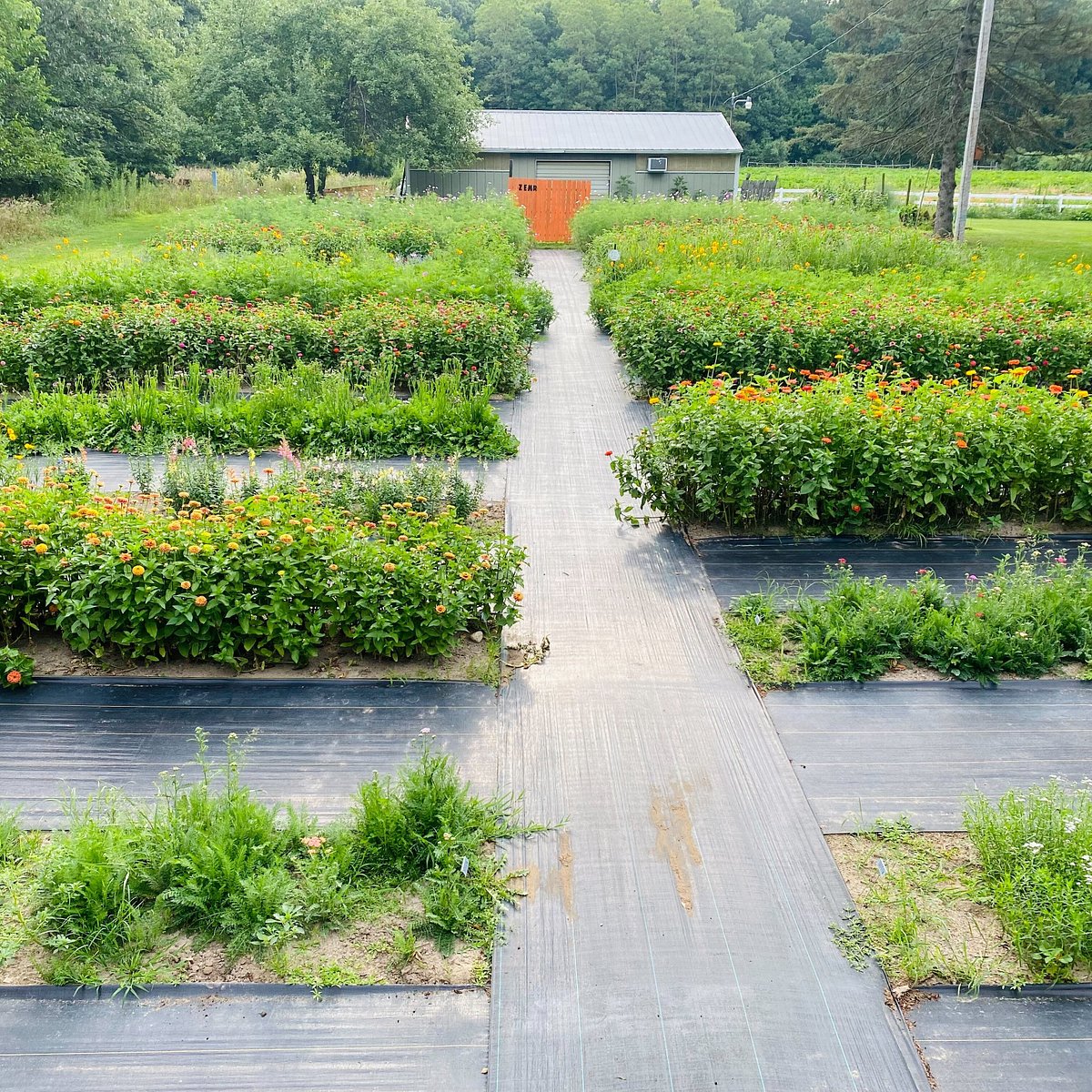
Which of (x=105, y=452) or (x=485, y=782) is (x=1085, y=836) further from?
(x=105, y=452)

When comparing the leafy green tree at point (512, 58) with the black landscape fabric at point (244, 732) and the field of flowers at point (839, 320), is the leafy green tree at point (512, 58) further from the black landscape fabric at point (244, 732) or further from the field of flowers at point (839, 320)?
the black landscape fabric at point (244, 732)

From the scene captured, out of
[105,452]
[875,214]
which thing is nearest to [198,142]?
[875,214]

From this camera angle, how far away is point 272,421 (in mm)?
7980

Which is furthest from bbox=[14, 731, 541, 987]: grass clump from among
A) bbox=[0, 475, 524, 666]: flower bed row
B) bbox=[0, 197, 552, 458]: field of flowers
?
bbox=[0, 197, 552, 458]: field of flowers

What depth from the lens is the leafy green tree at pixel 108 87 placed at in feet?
86.3

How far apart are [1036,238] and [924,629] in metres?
24.0

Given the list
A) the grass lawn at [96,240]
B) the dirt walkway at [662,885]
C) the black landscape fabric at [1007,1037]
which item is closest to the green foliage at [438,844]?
the dirt walkway at [662,885]

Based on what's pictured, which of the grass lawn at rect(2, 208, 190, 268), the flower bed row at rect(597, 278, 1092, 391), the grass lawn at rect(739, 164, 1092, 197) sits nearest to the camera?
the flower bed row at rect(597, 278, 1092, 391)

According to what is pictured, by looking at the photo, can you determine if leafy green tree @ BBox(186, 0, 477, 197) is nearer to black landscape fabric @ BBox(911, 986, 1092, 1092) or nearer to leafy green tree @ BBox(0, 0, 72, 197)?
leafy green tree @ BBox(0, 0, 72, 197)

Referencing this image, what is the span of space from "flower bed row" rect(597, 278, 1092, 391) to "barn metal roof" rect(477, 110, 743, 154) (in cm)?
2091

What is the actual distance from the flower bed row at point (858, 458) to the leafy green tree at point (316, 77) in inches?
844

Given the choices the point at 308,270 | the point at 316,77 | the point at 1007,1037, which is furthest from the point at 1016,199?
the point at 1007,1037

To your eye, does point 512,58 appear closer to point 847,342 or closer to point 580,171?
point 580,171

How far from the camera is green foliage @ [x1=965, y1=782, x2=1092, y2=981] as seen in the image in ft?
10.5
